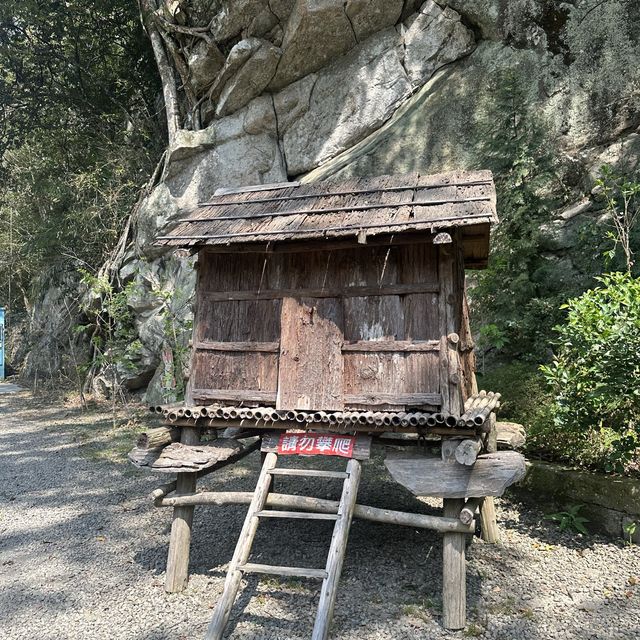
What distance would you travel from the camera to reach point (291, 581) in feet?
19.5

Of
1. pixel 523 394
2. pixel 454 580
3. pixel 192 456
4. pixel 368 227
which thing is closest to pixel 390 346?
pixel 368 227

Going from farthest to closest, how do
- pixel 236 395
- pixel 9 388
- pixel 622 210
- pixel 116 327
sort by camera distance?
pixel 9 388
pixel 116 327
pixel 622 210
pixel 236 395

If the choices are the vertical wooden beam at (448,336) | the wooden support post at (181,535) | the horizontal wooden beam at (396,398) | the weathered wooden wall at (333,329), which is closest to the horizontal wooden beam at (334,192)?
the weathered wooden wall at (333,329)

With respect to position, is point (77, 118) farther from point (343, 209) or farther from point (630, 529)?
point (630, 529)

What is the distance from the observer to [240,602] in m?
5.51

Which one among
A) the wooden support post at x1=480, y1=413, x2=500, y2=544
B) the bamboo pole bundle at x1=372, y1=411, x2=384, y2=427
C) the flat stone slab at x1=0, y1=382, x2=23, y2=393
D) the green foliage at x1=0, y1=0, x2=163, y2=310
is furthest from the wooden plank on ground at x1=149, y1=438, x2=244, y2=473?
the flat stone slab at x1=0, y1=382, x2=23, y2=393

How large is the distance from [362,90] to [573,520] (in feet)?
41.5

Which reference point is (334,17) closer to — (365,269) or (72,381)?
(365,269)

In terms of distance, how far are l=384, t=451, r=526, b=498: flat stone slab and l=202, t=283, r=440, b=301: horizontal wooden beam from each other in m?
1.76

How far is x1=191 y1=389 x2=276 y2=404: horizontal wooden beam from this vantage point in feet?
19.8

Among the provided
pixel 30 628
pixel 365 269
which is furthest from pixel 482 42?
pixel 30 628

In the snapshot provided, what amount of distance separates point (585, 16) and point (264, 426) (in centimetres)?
1361

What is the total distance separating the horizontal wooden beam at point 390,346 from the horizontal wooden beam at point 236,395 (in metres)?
1.01

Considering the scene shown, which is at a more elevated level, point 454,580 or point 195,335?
point 195,335
